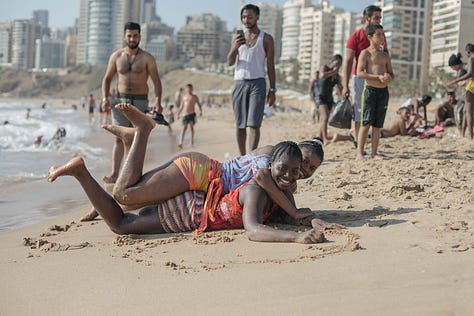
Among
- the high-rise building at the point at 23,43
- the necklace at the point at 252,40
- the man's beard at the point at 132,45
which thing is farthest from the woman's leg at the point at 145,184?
the high-rise building at the point at 23,43

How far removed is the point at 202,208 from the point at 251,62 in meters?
Result: 3.00

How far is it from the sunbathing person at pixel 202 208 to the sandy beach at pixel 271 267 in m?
0.10

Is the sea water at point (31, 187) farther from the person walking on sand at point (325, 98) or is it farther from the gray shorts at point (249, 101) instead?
the person walking on sand at point (325, 98)

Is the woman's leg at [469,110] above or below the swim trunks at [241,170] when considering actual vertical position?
above

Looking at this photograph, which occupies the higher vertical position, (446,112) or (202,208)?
(446,112)

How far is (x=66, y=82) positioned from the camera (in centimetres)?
12269

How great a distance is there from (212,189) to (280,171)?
478 mm

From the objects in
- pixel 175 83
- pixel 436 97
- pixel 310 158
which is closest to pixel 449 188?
pixel 310 158

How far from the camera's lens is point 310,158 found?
3.69m

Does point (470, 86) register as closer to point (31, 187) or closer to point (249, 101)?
point (249, 101)

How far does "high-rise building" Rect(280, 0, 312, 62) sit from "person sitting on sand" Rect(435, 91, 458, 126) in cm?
10768

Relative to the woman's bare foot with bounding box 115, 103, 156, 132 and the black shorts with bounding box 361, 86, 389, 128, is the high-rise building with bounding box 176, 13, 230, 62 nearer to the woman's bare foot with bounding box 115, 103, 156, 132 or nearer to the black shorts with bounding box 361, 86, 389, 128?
the black shorts with bounding box 361, 86, 389, 128

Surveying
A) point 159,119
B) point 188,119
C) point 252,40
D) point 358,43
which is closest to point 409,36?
point 188,119

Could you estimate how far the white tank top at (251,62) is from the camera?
633cm
